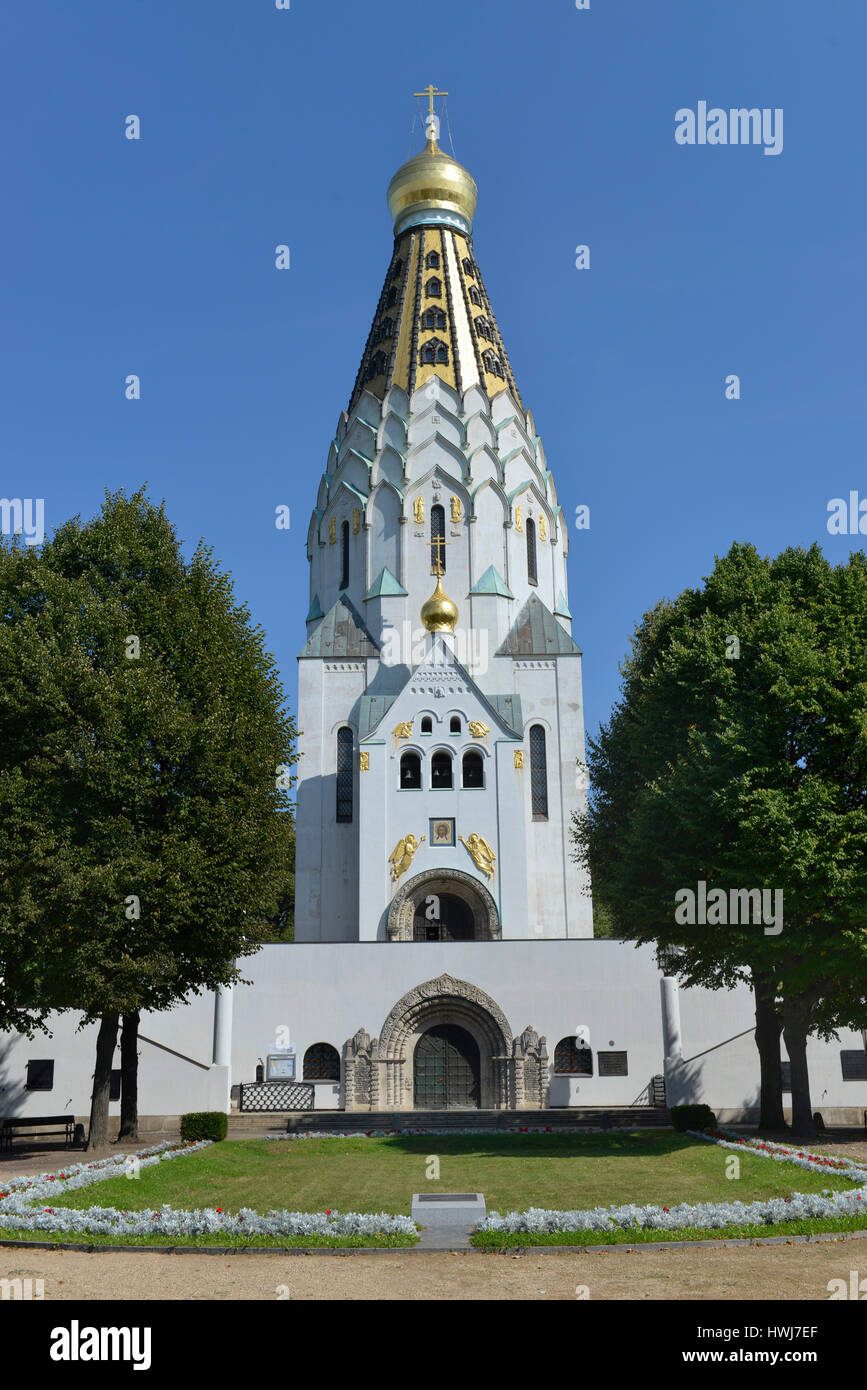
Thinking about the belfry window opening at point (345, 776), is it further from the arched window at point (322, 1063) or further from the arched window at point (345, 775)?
the arched window at point (322, 1063)

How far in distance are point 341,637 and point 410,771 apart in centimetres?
874

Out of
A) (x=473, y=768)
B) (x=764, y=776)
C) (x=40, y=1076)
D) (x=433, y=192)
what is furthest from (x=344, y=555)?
(x=764, y=776)

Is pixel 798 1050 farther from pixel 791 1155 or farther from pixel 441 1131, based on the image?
pixel 441 1131

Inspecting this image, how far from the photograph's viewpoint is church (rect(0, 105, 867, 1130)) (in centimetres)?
3259

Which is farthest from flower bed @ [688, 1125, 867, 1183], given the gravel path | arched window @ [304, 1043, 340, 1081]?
arched window @ [304, 1043, 340, 1081]

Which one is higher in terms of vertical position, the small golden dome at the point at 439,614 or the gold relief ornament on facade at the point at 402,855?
the small golden dome at the point at 439,614

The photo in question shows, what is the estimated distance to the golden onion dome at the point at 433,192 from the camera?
56.7m

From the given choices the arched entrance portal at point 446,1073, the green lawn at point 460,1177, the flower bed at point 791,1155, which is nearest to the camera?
the green lawn at point 460,1177

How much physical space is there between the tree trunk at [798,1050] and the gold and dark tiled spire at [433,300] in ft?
117

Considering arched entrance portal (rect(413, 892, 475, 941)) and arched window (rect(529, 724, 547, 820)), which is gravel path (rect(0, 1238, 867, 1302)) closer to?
arched entrance portal (rect(413, 892, 475, 941))

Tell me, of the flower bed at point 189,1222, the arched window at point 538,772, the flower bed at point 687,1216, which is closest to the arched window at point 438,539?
the arched window at point 538,772

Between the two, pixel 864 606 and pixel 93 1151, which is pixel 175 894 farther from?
pixel 864 606
